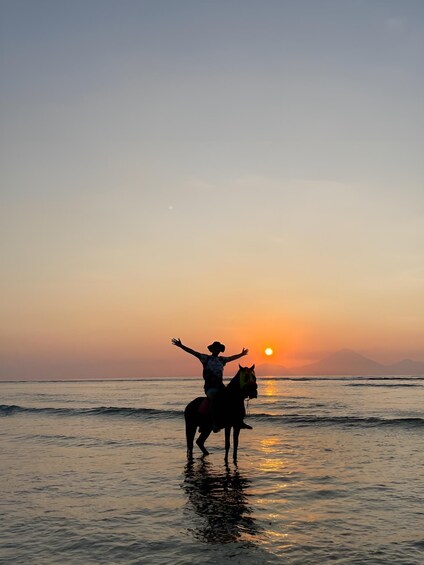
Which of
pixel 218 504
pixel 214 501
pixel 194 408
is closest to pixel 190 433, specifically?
pixel 194 408

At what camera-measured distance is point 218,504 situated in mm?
9875

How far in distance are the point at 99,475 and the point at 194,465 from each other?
2.80 m

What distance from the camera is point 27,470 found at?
13742 millimetres

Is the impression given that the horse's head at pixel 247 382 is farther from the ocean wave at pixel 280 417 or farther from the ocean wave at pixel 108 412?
the ocean wave at pixel 108 412

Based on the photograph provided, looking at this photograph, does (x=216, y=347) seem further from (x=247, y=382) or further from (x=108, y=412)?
(x=108, y=412)

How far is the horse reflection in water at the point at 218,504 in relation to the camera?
26.1 feet

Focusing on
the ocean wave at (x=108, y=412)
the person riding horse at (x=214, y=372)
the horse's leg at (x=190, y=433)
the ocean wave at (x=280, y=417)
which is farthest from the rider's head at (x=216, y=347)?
the ocean wave at (x=108, y=412)

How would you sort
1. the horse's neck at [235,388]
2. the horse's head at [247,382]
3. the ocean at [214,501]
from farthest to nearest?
the horse's neck at [235,388], the horse's head at [247,382], the ocean at [214,501]

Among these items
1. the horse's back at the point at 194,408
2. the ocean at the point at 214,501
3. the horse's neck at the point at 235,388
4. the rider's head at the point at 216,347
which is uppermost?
the rider's head at the point at 216,347

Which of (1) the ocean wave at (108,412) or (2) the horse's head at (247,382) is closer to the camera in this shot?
(2) the horse's head at (247,382)

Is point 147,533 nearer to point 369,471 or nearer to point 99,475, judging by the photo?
point 99,475

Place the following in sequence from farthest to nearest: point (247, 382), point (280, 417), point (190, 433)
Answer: point (280, 417) < point (190, 433) < point (247, 382)

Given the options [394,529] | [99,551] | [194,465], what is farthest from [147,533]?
[194,465]

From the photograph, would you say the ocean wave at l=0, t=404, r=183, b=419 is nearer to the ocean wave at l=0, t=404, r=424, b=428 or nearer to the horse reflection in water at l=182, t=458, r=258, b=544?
the ocean wave at l=0, t=404, r=424, b=428
